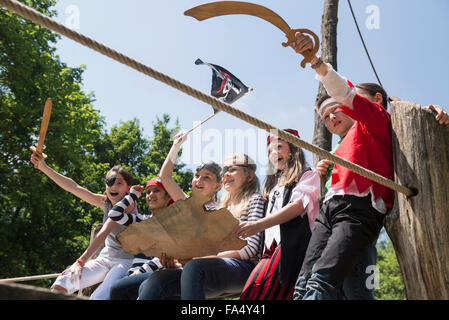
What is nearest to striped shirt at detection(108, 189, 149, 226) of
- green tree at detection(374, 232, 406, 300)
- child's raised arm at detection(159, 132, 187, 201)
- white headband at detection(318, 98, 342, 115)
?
child's raised arm at detection(159, 132, 187, 201)

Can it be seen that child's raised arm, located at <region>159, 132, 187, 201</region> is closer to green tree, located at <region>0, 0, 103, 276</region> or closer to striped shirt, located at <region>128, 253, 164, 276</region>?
striped shirt, located at <region>128, 253, 164, 276</region>

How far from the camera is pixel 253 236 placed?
3.07 m

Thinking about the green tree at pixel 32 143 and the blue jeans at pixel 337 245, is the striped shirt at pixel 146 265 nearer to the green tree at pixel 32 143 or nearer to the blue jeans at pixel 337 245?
the blue jeans at pixel 337 245

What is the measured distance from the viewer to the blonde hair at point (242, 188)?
3328 millimetres

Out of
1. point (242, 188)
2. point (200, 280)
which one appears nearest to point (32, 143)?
point (242, 188)

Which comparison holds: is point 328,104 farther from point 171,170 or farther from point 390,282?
point 390,282

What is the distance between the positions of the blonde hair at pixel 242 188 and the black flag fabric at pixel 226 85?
1.77ft

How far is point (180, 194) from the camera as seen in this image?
363 centimetres

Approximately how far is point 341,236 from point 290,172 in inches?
36.5

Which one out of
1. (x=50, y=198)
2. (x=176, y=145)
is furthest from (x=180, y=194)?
(x=50, y=198)

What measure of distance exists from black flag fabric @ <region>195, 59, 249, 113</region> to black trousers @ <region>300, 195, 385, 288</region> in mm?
1673

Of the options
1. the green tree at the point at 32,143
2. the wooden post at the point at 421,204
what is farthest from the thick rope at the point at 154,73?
the green tree at the point at 32,143
